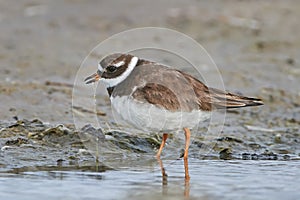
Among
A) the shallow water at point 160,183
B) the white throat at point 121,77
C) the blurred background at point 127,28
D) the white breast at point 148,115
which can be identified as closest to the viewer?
the shallow water at point 160,183

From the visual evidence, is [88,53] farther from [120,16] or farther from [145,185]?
[145,185]

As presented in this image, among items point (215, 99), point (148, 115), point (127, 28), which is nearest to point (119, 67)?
point (148, 115)

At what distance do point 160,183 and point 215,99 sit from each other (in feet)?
4.68

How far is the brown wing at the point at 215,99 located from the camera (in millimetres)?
8203

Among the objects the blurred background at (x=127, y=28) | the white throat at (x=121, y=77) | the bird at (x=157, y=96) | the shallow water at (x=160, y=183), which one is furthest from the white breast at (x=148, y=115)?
the blurred background at (x=127, y=28)

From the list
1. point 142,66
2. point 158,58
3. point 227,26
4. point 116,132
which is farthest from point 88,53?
point 142,66

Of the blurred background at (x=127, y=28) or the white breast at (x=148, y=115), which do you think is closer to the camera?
the white breast at (x=148, y=115)

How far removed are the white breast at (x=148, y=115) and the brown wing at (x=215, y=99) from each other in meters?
0.27

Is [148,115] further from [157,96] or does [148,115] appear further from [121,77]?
[121,77]

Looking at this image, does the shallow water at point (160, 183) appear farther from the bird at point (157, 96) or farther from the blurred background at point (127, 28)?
the blurred background at point (127, 28)

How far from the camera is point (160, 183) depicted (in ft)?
24.2

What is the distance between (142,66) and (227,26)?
27.3ft

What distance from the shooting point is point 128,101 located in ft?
25.6

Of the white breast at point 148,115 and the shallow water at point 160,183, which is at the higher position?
the white breast at point 148,115
